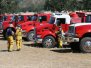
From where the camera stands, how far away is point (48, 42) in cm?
2550

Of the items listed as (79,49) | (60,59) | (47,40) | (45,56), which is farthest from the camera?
(47,40)

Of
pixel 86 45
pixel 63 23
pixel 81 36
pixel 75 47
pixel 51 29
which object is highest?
pixel 63 23

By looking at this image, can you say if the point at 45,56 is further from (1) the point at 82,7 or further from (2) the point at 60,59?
(1) the point at 82,7

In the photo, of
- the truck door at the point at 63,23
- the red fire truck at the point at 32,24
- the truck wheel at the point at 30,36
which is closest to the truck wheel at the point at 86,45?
the truck door at the point at 63,23

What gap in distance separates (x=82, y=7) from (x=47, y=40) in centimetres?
3123

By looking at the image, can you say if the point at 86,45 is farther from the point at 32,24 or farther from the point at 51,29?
the point at 32,24

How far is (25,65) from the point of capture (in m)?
16.8

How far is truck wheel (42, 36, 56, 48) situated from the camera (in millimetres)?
25422

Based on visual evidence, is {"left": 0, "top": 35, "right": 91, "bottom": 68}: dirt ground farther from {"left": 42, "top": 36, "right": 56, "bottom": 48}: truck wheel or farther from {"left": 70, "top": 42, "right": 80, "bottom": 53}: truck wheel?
{"left": 42, "top": 36, "right": 56, "bottom": 48}: truck wheel

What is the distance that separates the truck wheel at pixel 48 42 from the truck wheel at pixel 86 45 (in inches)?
157

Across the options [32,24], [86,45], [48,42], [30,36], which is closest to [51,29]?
[48,42]

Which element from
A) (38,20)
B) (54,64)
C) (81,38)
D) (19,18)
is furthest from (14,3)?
(54,64)

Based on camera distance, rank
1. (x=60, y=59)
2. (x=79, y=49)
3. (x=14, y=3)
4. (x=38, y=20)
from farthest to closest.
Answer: (x=14, y=3)
(x=38, y=20)
(x=79, y=49)
(x=60, y=59)

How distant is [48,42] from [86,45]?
440 centimetres
